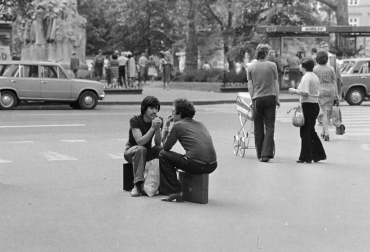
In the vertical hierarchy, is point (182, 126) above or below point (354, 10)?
below

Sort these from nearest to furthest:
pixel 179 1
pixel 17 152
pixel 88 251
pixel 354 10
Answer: pixel 88 251 → pixel 17 152 → pixel 179 1 → pixel 354 10

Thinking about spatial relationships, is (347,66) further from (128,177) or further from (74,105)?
(128,177)

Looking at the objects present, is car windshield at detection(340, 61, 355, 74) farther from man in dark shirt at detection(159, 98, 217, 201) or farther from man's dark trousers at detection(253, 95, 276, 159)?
man in dark shirt at detection(159, 98, 217, 201)

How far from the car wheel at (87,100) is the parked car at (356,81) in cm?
852

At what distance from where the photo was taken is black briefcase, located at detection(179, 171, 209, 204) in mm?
9406

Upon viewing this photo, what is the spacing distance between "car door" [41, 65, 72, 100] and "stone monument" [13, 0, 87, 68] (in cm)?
1471

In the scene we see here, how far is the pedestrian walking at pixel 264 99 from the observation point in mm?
12945

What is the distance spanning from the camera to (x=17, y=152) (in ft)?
47.4

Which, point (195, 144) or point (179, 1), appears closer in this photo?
point (195, 144)

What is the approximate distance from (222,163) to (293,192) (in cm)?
288

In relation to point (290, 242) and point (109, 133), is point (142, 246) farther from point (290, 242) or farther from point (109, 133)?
point (109, 133)

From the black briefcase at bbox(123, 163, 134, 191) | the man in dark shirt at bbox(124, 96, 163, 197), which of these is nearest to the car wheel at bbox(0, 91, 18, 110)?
the black briefcase at bbox(123, 163, 134, 191)

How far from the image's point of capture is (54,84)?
26.1 m

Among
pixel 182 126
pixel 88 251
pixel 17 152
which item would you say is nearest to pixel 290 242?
pixel 88 251
